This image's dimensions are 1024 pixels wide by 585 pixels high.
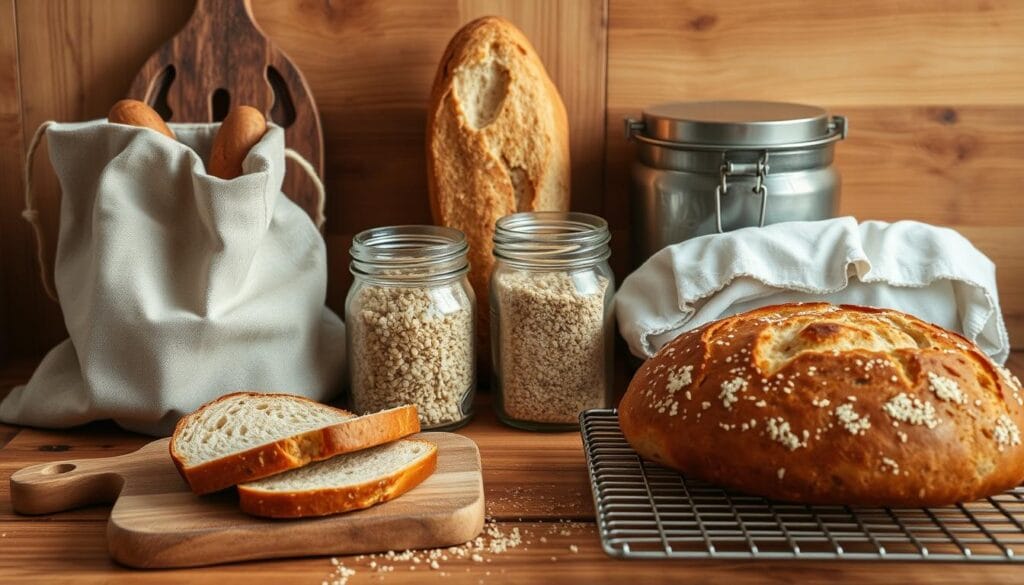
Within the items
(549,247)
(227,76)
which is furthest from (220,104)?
(549,247)

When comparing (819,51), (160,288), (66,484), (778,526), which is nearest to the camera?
(778,526)

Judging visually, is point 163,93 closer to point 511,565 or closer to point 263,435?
point 263,435

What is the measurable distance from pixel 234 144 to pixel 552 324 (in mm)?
418

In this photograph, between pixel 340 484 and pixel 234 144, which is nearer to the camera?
pixel 340 484

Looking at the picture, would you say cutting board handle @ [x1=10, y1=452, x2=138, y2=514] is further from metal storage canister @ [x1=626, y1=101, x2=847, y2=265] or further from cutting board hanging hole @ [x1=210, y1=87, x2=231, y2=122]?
metal storage canister @ [x1=626, y1=101, x2=847, y2=265]

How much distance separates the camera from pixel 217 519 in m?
0.94

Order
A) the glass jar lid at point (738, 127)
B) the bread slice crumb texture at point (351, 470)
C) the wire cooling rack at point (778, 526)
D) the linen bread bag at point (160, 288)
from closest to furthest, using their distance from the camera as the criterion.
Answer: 1. the wire cooling rack at point (778, 526)
2. the bread slice crumb texture at point (351, 470)
3. the linen bread bag at point (160, 288)
4. the glass jar lid at point (738, 127)

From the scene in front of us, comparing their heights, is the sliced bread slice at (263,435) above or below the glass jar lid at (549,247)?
below

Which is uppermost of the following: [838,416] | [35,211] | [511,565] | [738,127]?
[738,127]

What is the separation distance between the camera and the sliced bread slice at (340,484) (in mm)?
930

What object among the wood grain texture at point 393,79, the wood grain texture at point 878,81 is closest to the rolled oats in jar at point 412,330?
the wood grain texture at point 393,79

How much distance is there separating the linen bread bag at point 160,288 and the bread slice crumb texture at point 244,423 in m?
0.08

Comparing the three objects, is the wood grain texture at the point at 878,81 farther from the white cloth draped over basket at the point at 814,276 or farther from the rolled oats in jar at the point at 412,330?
the rolled oats in jar at the point at 412,330

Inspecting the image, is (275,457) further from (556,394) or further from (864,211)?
(864,211)
